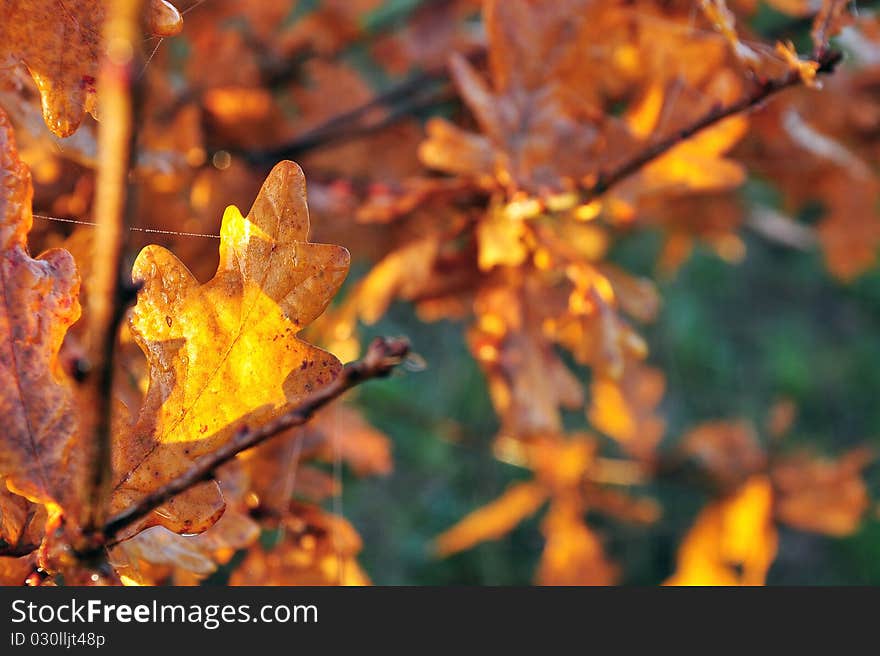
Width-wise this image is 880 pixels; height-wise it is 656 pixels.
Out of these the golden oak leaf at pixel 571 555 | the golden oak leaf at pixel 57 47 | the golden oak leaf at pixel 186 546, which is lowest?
the golden oak leaf at pixel 186 546

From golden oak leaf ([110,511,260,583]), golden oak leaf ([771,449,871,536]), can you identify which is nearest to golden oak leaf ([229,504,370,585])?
golden oak leaf ([110,511,260,583])

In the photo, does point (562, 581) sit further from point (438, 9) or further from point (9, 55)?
point (9, 55)

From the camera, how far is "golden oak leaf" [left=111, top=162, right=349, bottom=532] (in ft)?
1.10

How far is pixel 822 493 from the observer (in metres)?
1.01

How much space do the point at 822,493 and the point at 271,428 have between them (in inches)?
34.4

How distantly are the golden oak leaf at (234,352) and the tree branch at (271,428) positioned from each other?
0.07 ft

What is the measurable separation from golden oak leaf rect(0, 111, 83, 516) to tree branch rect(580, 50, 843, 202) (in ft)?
1.09

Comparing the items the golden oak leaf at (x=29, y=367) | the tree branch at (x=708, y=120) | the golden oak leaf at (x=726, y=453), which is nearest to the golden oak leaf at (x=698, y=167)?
the tree branch at (x=708, y=120)

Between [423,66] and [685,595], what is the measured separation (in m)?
0.64

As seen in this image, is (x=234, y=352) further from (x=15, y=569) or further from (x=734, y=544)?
(x=734, y=544)

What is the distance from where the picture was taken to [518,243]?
1.85 feet

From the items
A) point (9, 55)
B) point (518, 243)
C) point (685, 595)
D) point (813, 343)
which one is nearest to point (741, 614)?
point (685, 595)

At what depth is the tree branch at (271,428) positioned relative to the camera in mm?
260

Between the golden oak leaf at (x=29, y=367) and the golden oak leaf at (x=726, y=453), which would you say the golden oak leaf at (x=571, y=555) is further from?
the golden oak leaf at (x=29, y=367)
